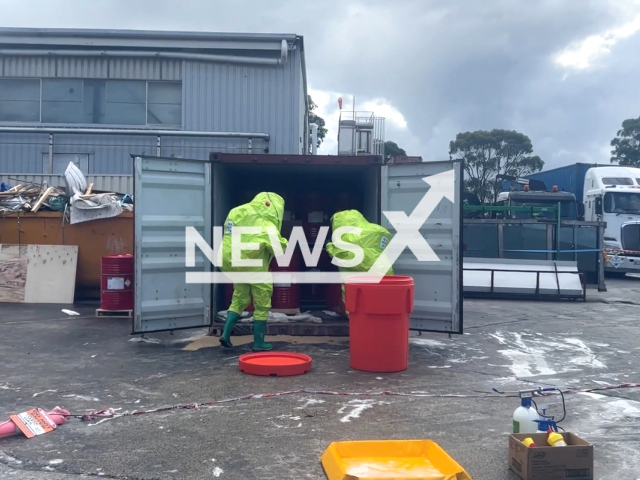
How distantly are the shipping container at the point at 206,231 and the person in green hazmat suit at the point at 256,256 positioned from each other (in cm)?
96

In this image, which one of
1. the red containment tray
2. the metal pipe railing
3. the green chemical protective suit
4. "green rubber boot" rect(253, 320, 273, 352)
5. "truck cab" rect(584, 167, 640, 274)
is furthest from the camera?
"truck cab" rect(584, 167, 640, 274)

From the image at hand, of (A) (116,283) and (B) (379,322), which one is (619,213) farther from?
(B) (379,322)

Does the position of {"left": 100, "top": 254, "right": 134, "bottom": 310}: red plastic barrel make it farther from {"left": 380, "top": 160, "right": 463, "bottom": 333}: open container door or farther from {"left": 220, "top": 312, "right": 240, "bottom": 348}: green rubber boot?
{"left": 380, "top": 160, "right": 463, "bottom": 333}: open container door

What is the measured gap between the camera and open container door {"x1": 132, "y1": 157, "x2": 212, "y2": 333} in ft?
27.0

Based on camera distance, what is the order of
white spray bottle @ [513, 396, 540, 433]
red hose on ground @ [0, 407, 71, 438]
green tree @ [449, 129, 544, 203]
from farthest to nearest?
green tree @ [449, 129, 544, 203] < red hose on ground @ [0, 407, 71, 438] < white spray bottle @ [513, 396, 540, 433]

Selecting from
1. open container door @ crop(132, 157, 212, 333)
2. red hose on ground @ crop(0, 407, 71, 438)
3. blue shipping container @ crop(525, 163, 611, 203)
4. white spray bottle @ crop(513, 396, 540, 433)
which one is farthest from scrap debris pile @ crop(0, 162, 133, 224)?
blue shipping container @ crop(525, 163, 611, 203)

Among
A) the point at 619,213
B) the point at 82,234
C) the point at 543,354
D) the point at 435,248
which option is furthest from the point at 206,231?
the point at 619,213

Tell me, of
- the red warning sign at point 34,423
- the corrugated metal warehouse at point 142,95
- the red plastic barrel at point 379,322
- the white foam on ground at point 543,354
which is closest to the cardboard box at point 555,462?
the red plastic barrel at point 379,322

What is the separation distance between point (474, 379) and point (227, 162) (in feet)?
13.3

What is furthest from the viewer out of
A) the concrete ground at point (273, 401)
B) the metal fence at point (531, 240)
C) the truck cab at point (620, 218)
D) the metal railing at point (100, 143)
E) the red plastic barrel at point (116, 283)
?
the truck cab at point (620, 218)

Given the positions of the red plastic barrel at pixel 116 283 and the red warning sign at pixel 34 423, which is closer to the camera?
the red warning sign at pixel 34 423

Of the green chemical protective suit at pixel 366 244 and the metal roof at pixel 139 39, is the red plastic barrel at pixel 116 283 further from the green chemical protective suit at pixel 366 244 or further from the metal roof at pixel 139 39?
the metal roof at pixel 139 39

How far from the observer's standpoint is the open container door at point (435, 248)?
8.27m

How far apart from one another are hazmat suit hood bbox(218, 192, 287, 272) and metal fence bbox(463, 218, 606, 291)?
10450mm
